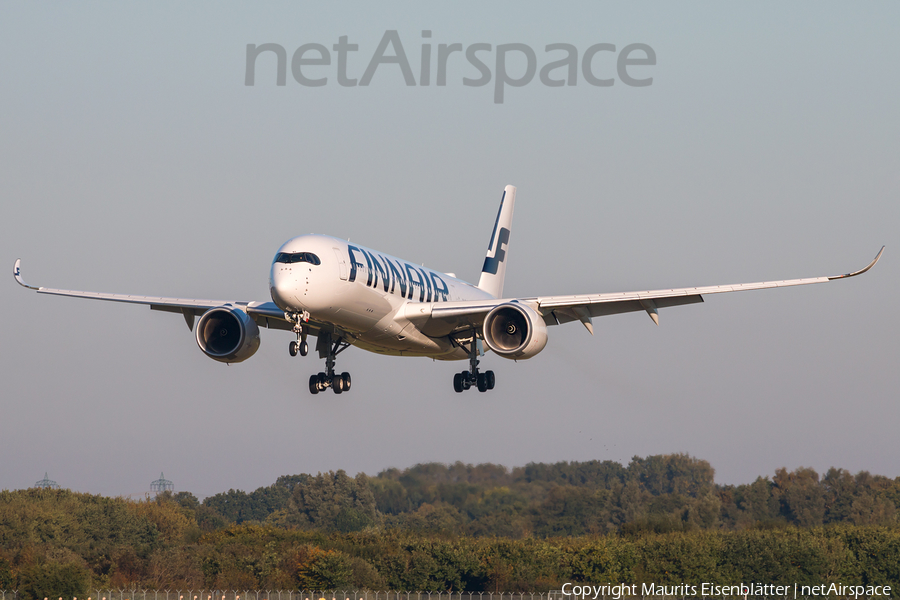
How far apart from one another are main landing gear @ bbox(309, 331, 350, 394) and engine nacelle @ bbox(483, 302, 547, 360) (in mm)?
5876

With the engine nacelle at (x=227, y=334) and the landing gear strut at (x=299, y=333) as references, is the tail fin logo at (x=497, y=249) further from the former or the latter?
the landing gear strut at (x=299, y=333)

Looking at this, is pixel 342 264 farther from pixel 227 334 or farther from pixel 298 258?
pixel 227 334

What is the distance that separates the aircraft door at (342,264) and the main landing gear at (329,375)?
643 cm

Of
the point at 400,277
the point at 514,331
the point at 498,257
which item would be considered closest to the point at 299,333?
the point at 400,277

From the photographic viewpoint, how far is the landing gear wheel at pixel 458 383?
40094 millimetres

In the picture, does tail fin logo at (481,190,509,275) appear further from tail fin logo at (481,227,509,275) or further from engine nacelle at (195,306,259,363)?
engine nacelle at (195,306,259,363)

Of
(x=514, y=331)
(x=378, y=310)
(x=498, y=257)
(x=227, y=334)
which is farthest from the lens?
(x=498, y=257)

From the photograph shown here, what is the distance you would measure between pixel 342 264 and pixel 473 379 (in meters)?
10.2

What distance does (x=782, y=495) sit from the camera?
82.1 metres

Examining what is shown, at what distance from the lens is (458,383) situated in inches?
1581

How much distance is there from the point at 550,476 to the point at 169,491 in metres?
40.5

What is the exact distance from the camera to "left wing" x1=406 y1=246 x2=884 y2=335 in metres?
34.5

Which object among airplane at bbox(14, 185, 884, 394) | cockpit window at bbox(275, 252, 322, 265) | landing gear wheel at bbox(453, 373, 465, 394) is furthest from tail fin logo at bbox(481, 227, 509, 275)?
cockpit window at bbox(275, 252, 322, 265)

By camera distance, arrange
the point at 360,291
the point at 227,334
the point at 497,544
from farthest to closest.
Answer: the point at 497,544
the point at 227,334
the point at 360,291
